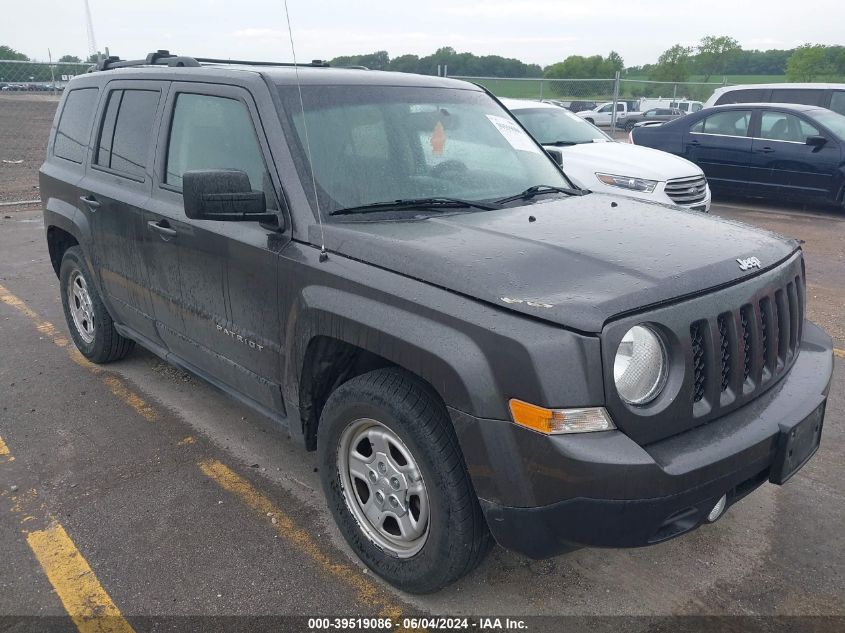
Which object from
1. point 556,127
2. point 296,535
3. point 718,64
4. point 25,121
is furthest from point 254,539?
point 718,64

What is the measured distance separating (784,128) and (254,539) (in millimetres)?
10684

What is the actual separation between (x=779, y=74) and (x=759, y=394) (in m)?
59.8

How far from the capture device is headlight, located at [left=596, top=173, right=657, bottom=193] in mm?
8141

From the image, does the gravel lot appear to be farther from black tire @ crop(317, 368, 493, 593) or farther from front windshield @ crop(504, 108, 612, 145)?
front windshield @ crop(504, 108, 612, 145)

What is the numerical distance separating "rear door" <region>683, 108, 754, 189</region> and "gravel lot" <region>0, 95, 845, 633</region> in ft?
24.6

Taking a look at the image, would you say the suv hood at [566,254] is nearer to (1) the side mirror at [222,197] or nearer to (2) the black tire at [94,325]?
(1) the side mirror at [222,197]

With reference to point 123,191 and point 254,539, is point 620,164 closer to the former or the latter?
point 123,191

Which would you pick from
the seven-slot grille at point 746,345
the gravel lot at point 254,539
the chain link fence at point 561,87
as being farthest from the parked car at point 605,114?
the seven-slot grille at point 746,345

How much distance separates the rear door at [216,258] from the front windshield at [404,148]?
248 mm

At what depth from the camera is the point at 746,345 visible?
254 centimetres

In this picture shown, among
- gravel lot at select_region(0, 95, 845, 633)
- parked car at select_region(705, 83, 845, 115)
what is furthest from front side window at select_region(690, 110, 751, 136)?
gravel lot at select_region(0, 95, 845, 633)

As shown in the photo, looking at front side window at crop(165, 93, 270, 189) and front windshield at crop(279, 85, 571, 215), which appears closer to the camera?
front windshield at crop(279, 85, 571, 215)

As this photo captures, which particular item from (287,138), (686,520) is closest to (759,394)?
(686,520)

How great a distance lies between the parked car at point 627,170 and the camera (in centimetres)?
816
